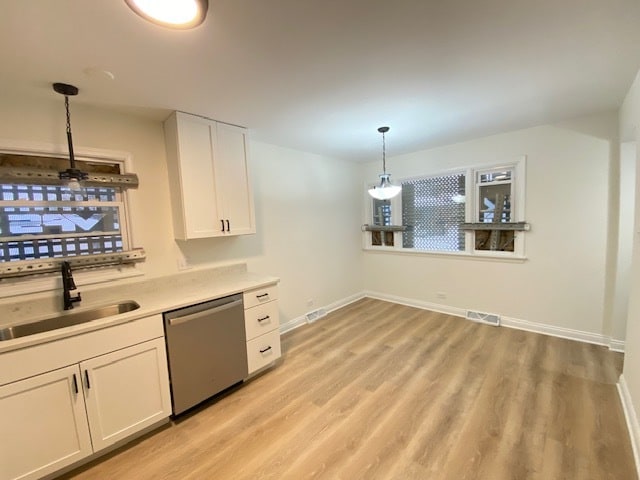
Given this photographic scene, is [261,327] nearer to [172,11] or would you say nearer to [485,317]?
[172,11]

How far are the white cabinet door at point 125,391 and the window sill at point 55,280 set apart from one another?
2.45 ft

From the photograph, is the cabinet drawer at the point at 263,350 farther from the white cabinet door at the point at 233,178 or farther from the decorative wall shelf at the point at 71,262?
the decorative wall shelf at the point at 71,262

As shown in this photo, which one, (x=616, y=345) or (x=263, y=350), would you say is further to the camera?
(x=616, y=345)

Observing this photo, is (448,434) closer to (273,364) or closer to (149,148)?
(273,364)

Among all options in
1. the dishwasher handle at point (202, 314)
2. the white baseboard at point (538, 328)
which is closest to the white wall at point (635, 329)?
the white baseboard at point (538, 328)

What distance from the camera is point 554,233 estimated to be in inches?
124

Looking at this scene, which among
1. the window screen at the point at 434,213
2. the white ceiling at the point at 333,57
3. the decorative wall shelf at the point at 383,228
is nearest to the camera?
the white ceiling at the point at 333,57

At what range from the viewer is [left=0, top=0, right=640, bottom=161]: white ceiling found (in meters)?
1.28

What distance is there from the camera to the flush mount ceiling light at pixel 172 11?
1.07 m

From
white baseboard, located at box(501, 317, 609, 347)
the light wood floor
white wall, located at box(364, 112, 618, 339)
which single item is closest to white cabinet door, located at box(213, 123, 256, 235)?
the light wood floor

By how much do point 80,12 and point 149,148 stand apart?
4.55 feet

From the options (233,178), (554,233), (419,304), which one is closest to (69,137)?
(233,178)

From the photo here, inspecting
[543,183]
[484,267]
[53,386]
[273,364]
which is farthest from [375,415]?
[543,183]

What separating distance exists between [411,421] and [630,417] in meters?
1.47
